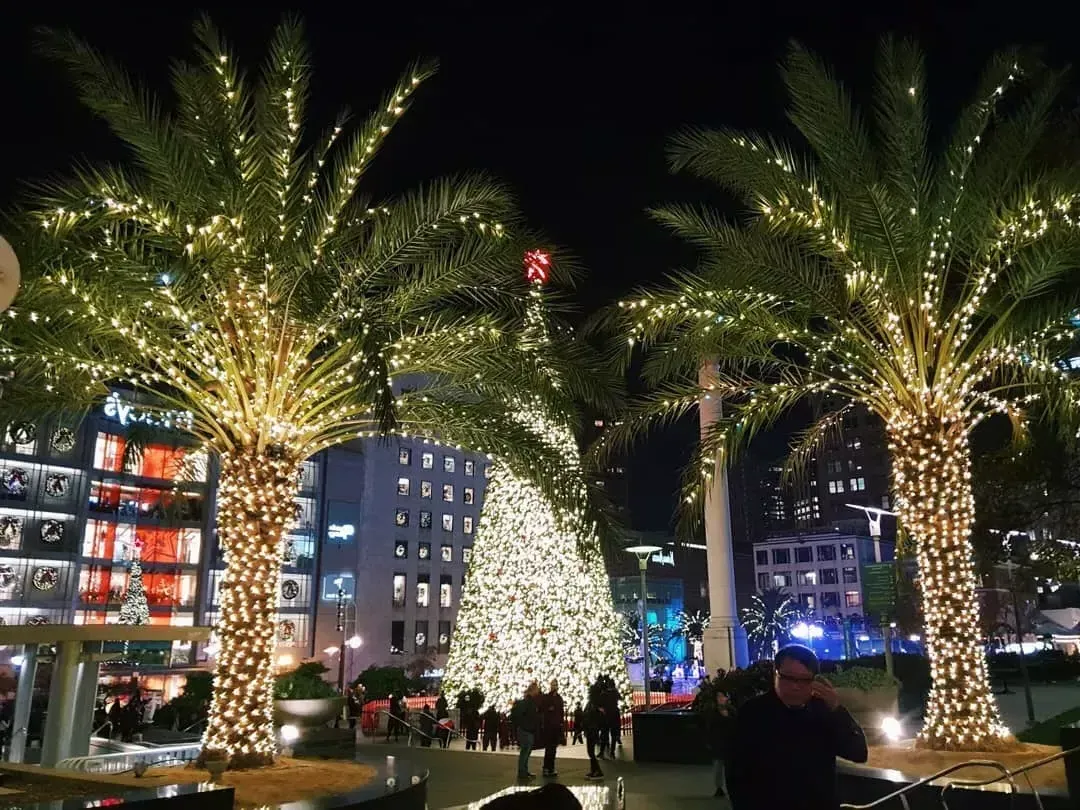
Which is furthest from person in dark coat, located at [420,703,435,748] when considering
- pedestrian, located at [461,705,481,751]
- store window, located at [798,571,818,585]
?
store window, located at [798,571,818,585]

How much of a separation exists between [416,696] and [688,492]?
27.6 m

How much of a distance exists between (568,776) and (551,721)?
1.04 m

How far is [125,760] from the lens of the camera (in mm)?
14195

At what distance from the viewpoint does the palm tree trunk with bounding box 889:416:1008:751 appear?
11.4 meters

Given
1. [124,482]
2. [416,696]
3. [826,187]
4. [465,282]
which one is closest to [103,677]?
[124,482]

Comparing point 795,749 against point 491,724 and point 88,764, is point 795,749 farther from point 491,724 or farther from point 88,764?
point 491,724

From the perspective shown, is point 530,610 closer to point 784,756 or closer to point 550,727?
point 550,727

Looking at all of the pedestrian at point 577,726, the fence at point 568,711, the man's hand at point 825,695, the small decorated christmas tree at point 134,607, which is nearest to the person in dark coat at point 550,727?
the pedestrian at point 577,726

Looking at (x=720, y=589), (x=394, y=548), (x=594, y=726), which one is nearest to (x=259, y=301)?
(x=594, y=726)

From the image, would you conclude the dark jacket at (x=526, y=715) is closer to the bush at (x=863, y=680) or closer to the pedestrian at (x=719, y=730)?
the pedestrian at (x=719, y=730)

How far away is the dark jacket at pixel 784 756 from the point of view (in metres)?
4.03

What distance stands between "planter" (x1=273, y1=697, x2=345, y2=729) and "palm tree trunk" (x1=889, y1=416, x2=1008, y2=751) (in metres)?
13.1

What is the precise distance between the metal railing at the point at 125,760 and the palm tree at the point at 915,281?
8.96 m

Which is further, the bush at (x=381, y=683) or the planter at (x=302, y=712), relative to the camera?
the bush at (x=381, y=683)
